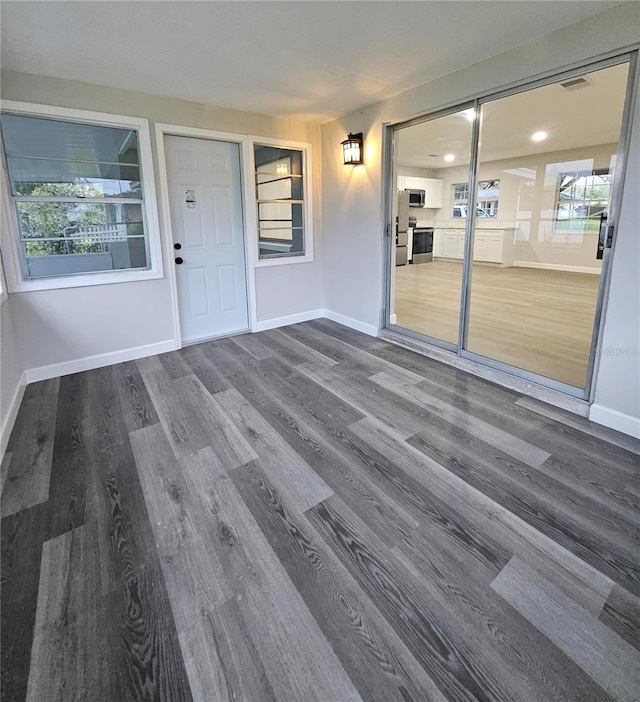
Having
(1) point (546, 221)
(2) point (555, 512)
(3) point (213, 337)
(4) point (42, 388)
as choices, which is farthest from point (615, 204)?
(4) point (42, 388)

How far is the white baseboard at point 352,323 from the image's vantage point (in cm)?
459

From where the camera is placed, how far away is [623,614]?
1371 mm

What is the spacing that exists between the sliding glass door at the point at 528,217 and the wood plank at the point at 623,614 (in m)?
1.66

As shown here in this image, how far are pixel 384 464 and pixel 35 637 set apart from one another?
5.42ft

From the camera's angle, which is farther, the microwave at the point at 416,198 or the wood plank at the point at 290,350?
the microwave at the point at 416,198

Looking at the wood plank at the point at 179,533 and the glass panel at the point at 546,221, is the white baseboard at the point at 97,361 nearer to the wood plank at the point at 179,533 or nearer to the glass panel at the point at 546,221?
the wood plank at the point at 179,533

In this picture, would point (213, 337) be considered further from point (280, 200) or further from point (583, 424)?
point (583, 424)

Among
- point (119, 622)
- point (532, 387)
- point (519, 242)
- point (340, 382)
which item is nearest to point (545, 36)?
point (519, 242)

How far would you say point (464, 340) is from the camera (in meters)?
3.65

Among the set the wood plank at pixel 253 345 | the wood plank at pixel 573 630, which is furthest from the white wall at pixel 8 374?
the wood plank at pixel 573 630

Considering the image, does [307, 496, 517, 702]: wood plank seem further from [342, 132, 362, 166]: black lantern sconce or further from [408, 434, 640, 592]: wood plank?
[342, 132, 362, 166]: black lantern sconce

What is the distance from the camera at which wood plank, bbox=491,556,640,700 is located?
1.18 meters

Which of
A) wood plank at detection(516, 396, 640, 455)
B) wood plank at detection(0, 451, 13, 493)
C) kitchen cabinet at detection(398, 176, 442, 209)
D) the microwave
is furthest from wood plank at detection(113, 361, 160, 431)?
the microwave

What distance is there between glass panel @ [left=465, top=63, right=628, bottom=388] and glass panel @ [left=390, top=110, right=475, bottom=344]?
0.36 m
